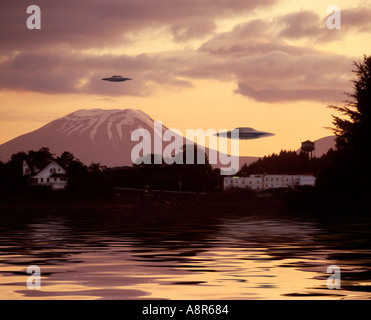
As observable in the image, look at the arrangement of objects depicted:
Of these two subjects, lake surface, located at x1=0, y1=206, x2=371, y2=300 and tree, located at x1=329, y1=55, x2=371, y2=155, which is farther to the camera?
tree, located at x1=329, y1=55, x2=371, y2=155

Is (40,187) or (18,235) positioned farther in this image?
(40,187)

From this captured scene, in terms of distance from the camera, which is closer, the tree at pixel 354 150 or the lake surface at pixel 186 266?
the lake surface at pixel 186 266

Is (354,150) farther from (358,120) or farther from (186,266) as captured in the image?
(186,266)

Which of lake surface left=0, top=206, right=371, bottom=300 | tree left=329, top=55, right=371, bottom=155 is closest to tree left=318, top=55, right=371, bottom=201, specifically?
tree left=329, top=55, right=371, bottom=155

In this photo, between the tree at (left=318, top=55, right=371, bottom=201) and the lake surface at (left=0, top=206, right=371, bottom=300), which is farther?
the tree at (left=318, top=55, right=371, bottom=201)

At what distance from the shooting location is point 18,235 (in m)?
41.7

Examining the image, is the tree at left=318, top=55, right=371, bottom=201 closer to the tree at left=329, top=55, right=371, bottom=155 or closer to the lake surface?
the tree at left=329, top=55, right=371, bottom=155

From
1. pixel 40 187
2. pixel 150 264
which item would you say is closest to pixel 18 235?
pixel 150 264

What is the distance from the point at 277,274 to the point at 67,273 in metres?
5.94

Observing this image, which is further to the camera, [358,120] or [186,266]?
[358,120]

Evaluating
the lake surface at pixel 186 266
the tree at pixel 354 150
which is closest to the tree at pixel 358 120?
the tree at pixel 354 150

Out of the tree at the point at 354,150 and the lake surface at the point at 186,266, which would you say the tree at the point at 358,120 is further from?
the lake surface at the point at 186,266

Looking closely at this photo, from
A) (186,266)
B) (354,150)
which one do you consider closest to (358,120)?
(354,150)
